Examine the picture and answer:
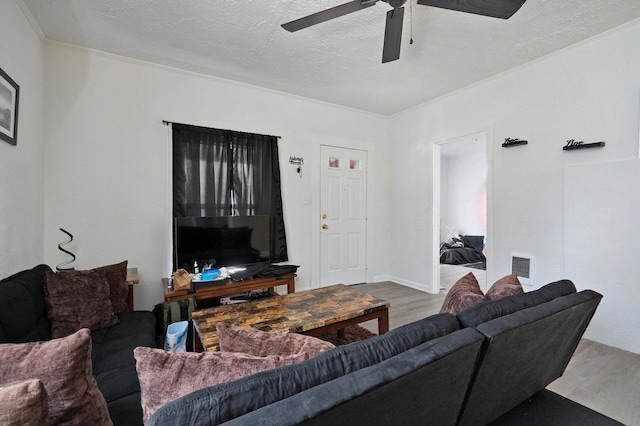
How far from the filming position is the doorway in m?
6.24

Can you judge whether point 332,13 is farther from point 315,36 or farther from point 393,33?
point 315,36

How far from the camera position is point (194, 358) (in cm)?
80

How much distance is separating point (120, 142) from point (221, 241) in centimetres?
148

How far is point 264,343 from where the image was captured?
3.20ft

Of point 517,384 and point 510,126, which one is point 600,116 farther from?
point 517,384

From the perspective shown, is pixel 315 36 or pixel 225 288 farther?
pixel 225 288

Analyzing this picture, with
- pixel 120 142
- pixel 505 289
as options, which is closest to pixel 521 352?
pixel 505 289

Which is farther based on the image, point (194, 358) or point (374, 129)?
point (374, 129)

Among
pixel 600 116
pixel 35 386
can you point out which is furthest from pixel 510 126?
pixel 35 386

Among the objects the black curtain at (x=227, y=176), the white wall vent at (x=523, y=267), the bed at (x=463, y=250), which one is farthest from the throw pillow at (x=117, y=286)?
the bed at (x=463, y=250)

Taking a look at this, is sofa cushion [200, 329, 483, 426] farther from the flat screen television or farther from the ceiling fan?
the flat screen television

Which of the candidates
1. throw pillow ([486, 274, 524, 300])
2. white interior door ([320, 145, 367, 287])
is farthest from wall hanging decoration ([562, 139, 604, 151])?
white interior door ([320, 145, 367, 287])

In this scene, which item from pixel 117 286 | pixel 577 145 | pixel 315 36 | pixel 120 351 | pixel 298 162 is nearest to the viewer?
pixel 120 351

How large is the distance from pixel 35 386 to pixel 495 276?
398cm
